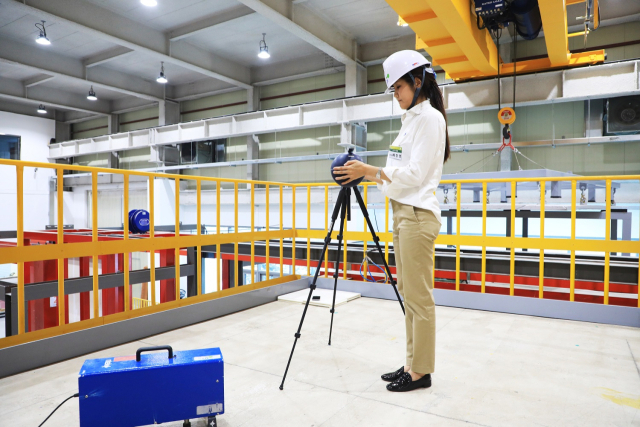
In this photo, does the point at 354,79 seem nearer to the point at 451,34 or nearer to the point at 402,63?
the point at 451,34

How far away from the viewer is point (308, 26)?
993 centimetres

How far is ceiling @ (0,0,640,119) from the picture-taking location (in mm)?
9633

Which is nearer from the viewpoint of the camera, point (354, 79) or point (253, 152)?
point (354, 79)

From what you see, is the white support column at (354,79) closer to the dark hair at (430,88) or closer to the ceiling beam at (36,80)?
the dark hair at (430,88)

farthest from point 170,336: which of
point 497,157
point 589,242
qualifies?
point 497,157

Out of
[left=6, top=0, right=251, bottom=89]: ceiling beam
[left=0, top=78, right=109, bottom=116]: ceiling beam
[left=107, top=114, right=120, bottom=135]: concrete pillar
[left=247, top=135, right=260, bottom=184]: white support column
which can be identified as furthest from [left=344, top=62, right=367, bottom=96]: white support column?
[left=0, top=78, right=109, bottom=116]: ceiling beam

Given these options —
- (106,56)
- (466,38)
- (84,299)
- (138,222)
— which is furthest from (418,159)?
(106,56)

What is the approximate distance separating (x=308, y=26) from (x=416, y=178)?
9010 millimetres

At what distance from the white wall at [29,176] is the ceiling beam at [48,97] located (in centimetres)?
165

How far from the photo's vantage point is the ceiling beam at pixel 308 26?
8.77 metres

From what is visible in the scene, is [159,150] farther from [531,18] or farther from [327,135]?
[531,18]

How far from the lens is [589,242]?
4.08 m

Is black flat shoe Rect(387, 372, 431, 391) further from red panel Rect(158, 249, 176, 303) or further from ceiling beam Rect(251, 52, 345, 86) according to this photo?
ceiling beam Rect(251, 52, 345, 86)

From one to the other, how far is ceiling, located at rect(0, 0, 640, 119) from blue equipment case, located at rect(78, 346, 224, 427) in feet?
26.3
